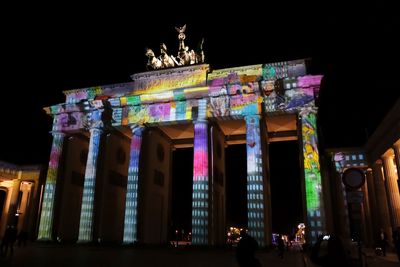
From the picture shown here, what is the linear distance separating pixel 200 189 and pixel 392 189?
15004mm

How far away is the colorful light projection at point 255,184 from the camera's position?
26.6 metres

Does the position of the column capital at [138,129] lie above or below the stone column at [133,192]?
above

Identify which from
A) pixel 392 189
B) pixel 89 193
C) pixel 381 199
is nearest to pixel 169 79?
pixel 89 193

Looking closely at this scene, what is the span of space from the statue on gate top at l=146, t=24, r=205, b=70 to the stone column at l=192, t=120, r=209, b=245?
645 cm

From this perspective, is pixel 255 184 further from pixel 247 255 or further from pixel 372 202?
pixel 247 255

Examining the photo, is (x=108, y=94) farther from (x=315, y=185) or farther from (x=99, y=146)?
(x=315, y=185)

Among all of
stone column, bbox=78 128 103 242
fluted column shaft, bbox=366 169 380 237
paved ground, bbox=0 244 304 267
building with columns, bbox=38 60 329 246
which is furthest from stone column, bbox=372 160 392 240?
stone column, bbox=78 128 103 242

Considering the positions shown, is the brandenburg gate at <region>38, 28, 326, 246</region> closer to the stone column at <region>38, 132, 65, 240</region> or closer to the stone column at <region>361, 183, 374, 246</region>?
the stone column at <region>38, 132, 65, 240</region>

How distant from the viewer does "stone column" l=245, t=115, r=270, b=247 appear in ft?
87.4

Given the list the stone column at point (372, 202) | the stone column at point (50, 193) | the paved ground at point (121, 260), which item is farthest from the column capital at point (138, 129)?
the stone column at point (372, 202)

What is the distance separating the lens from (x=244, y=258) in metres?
7.24

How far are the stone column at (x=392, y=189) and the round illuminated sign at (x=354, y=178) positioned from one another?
2393cm

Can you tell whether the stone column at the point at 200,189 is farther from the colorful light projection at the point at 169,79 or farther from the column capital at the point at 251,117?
the colorful light projection at the point at 169,79

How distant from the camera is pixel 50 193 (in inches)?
1268
